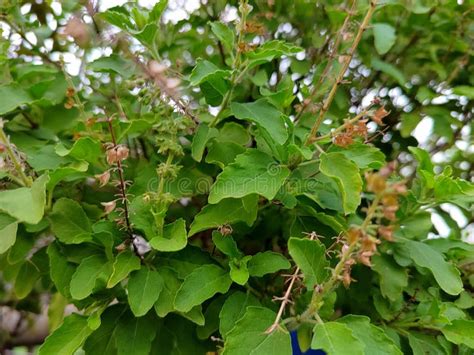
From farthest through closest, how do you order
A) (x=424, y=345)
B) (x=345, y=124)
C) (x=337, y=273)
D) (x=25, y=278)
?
(x=25, y=278) → (x=424, y=345) → (x=345, y=124) → (x=337, y=273)

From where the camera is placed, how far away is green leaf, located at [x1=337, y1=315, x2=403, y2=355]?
0.61m

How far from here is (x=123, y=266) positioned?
68cm

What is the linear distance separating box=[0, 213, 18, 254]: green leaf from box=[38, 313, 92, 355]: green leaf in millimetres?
117

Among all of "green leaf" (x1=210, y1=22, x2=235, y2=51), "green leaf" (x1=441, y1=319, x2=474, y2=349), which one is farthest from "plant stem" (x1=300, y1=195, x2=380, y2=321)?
"green leaf" (x1=210, y1=22, x2=235, y2=51)

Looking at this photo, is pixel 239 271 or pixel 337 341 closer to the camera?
pixel 337 341

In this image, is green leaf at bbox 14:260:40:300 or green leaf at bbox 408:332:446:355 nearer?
green leaf at bbox 408:332:446:355

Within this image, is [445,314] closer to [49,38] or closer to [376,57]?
[376,57]

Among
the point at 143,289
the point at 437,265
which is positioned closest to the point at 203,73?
the point at 143,289

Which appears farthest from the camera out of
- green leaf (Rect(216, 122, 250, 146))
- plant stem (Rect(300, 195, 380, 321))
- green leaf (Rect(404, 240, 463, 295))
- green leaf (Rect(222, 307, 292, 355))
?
green leaf (Rect(216, 122, 250, 146))

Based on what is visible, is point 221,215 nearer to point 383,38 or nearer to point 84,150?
point 84,150

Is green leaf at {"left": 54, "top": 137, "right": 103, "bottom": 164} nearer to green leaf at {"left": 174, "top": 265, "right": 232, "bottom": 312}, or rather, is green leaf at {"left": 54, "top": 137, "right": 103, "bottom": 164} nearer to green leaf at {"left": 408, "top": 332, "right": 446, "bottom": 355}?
green leaf at {"left": 174, "top": 265, "right": 232, "bottom": 312}

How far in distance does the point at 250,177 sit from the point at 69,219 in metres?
0.25

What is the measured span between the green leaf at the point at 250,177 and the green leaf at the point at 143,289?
0.39ft

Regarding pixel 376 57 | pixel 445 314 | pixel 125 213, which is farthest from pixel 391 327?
pixel 376 57
